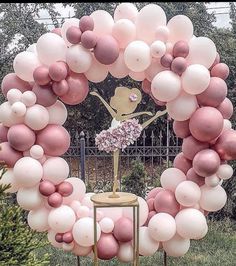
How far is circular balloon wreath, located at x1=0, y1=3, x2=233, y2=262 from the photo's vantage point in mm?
2934

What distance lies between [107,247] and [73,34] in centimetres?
132

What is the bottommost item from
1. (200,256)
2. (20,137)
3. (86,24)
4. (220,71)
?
(200,256)

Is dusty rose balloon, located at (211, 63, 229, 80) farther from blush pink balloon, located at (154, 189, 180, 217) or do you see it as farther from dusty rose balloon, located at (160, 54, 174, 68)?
blush pink balloon, located at (154, 189, 180, 217)

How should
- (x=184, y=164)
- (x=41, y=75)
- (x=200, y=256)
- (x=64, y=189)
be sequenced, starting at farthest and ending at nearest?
(x=200, y=256) < (x=184, y=164) < (x=64, y=189) < (x=41, y=75)

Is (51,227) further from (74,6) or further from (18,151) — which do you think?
(74,6)

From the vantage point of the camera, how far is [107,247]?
10.0 feet

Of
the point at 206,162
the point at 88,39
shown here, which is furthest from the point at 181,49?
the point at 206,162

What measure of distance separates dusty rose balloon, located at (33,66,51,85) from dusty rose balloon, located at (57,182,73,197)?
25.4 inches

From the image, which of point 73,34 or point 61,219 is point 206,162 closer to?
point 61,219

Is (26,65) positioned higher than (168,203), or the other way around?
(26,65)

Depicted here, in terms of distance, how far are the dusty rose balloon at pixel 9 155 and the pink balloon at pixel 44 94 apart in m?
0.34

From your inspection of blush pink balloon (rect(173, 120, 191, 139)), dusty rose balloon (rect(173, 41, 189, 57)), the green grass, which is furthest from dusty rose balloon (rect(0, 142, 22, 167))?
the green grass

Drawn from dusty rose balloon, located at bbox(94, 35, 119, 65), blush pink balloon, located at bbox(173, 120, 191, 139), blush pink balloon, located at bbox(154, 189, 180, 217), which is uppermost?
dusty rose balloon, located at bbox(94, 35, 119, 65)

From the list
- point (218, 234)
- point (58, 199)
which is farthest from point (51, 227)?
point (218, 234)
